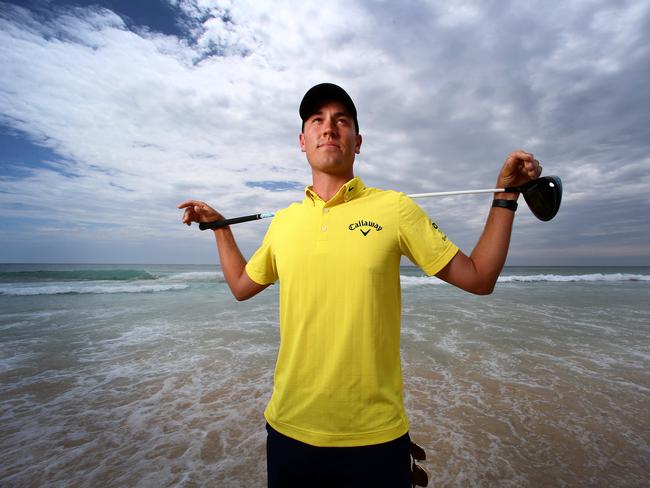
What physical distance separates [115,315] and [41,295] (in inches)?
347

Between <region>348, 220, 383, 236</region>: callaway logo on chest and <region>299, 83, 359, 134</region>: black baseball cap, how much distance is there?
A: 2.15 ft

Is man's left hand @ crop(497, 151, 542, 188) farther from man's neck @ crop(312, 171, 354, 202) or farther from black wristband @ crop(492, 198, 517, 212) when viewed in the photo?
man's neck @ crop(312, 171, 354, 202)

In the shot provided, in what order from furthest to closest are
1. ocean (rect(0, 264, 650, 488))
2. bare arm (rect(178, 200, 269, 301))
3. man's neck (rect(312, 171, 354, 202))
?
ocean (rect(0, 264, 650, 488)) < bare arm (rect(178, 200, 269, 301)) < man's neck (rect(312, 171, 354, 202))

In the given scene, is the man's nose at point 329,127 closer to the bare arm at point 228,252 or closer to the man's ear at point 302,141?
the man's ear at point 302,141

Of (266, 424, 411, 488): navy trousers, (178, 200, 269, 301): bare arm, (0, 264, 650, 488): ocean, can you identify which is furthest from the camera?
(0, 264, 650, 488): ocean

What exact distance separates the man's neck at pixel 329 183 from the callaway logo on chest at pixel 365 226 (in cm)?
28

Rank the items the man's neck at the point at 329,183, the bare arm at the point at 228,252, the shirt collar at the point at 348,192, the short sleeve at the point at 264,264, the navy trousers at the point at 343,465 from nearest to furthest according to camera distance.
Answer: the navy trousers at the point at 343,465
the shirt collar at the point at 348,192
the man's neck at the point at 329,183
the short sleeve at the point at 264,264
the bare arm at the point at 228,252

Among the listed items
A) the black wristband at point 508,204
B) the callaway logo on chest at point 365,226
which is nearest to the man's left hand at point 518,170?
the black wristband at point 508,204

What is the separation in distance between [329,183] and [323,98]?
47 centimetres

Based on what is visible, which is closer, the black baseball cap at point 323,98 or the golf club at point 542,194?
the golf club at point 542,194

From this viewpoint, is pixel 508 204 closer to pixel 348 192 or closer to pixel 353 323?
pixel 348 192

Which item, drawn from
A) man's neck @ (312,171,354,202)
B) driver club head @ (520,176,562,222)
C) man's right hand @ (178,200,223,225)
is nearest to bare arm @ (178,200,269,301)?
man's right hand @ (178,200,223,225)

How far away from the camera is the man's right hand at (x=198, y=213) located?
7.10ft

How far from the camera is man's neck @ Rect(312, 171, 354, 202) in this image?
175 centimetres
